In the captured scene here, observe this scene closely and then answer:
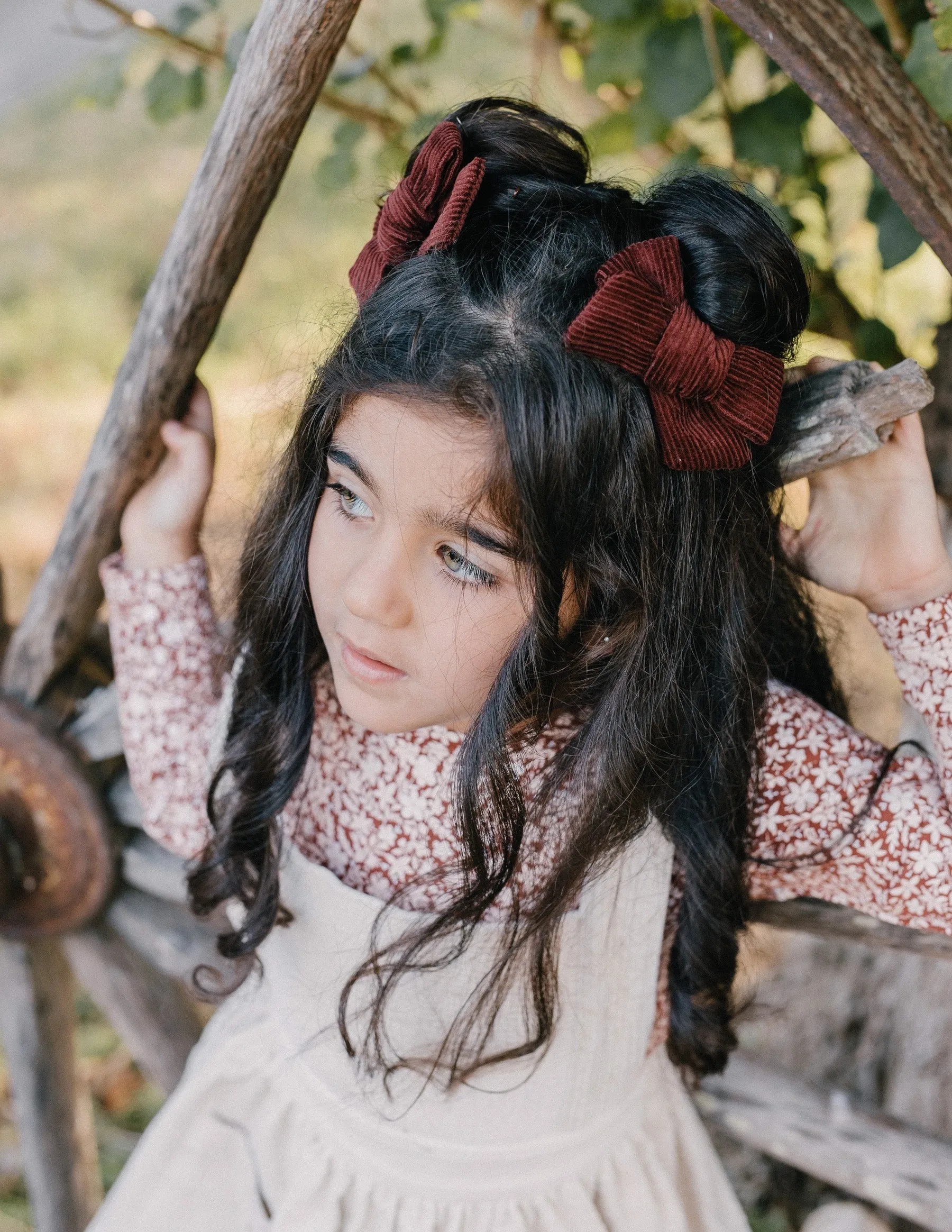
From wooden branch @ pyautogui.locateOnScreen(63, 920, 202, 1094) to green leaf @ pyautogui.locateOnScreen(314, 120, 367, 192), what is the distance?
0.98 meters

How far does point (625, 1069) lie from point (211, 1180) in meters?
0.44

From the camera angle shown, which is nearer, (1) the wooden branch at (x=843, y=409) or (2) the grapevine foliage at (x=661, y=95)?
(1) the wooden branch at (x=843, y=409)

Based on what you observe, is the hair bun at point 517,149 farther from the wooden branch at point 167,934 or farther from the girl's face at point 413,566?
the wooden branch at point 167,934

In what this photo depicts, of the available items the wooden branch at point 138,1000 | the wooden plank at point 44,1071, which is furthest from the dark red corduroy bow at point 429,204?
the wooden plank at point 44,1071

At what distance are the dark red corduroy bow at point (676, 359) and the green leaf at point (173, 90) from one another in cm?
90

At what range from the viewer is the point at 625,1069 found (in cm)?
106

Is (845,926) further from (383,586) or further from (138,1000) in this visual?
(138,1000)

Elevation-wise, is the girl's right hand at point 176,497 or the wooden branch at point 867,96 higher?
the wooden branch at point 867,96

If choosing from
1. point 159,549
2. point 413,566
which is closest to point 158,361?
point 159,549

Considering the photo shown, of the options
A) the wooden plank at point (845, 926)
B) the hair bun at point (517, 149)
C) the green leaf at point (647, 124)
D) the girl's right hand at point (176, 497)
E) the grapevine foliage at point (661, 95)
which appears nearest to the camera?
the hair bun at point (517, 149)

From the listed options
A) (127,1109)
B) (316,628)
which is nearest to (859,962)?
(316,628)

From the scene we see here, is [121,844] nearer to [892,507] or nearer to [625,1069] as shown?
[625,1069]

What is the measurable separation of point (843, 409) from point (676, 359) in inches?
6.4

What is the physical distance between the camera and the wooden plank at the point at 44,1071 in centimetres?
147
